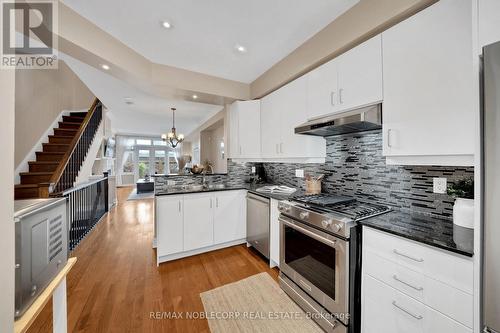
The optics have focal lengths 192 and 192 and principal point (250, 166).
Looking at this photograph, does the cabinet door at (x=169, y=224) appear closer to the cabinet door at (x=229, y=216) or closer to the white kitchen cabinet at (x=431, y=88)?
the cabinet door at (x=229, y=216)

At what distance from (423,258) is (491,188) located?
0.54 m

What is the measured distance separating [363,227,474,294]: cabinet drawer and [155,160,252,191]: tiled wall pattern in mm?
2499

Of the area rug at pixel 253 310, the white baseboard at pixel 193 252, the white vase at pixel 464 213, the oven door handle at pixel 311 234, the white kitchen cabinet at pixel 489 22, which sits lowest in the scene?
the area rug at pixel 253 310

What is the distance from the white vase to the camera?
1.19m

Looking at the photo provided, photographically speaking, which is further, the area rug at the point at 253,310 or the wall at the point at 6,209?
the area rug at the point at 253,310

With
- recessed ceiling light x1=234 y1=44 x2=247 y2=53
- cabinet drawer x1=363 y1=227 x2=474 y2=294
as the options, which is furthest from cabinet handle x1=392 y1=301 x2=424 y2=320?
recessed ceiling light x1=234 y1=44 x2=247 y2=53

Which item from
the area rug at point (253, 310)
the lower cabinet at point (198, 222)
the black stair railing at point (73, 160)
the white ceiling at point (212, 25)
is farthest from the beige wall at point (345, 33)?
the black stair railing at point (73, 160)

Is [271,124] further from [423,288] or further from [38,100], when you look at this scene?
[38,100]

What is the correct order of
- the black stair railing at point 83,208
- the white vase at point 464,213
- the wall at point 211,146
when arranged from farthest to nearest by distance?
the wall at point 211,146
the black stair railing at point 83,208
the white vase at point 464,213

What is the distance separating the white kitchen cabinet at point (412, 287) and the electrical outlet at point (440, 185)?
2.04 feet

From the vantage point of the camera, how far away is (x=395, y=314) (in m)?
1.19

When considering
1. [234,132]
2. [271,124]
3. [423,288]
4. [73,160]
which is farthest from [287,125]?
[73,160]

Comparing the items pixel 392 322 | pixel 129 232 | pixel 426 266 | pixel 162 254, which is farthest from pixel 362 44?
pixel 129 232

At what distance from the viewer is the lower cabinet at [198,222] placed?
100 inches
